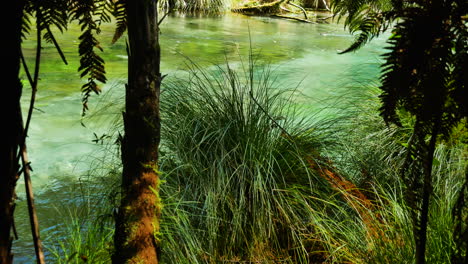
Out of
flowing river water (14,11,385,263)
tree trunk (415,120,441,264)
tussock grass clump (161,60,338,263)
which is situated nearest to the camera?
tree trunk (415,120,441,264)

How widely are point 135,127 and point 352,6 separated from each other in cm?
54

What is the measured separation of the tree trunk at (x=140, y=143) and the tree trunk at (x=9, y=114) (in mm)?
567

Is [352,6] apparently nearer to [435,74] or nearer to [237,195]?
[435,74]

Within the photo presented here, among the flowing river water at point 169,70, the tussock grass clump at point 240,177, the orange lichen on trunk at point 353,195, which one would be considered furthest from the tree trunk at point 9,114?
the orange lichen on trunk at point 353,195

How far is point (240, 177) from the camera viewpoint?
1951mm

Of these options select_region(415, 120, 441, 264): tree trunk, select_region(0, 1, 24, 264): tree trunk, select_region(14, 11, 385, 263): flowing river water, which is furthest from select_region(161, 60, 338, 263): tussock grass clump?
select_region(0, 1, 24, 264): tree trunk

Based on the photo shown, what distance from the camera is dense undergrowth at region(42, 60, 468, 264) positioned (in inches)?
66.6

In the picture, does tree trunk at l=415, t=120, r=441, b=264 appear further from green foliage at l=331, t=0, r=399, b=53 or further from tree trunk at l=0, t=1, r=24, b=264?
tree trunk at l=0, t=1, r=24, b=264

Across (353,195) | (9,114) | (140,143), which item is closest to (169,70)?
(353,195)

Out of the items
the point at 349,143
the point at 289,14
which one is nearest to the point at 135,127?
the point at 349,143

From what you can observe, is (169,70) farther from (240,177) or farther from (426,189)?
(426,189)

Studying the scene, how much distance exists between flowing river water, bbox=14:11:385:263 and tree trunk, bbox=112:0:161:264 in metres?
0.22

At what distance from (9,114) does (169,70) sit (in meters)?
4.76

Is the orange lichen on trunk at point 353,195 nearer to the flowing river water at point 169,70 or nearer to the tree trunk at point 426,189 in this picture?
the flowing river water at point 169,70
